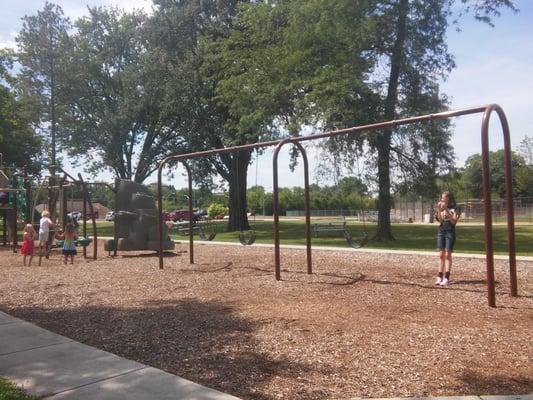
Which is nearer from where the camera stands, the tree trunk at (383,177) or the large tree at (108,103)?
the tree trunk at (383,177)

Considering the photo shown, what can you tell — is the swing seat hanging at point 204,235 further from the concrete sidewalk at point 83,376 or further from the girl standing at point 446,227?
the concrete sidewalk at point 83,376

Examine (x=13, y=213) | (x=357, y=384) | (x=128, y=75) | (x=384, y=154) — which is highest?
(x=128, y=75)

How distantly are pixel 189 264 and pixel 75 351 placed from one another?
7505 millimetres

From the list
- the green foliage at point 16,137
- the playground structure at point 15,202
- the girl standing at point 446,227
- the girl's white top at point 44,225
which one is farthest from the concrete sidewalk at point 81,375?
the green foliage at point 16,137

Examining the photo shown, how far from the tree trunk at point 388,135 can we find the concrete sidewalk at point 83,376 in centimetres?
1613

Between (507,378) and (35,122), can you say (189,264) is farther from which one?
(35,122)

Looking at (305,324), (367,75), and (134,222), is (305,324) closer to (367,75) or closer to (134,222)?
(134,222)

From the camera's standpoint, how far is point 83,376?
15.7ft

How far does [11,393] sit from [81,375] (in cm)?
64

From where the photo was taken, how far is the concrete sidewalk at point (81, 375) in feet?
14.1

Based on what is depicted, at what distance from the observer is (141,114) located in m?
37.1

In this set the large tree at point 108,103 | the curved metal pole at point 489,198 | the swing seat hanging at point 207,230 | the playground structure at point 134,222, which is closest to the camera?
the curved metal pole at point 489,198

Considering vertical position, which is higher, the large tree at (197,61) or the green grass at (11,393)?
the large tree at (197,61)

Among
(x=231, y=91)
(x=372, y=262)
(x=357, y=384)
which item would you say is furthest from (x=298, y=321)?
(x=231, y=91)
